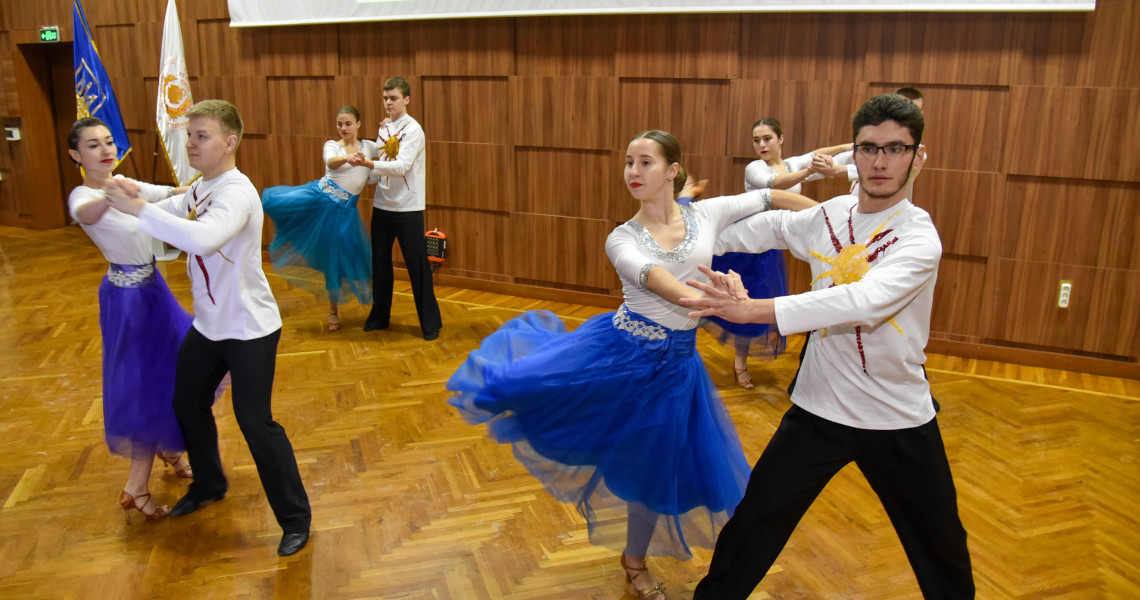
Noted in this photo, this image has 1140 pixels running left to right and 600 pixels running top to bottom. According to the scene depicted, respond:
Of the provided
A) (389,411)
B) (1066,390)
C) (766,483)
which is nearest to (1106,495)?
(1066,390)

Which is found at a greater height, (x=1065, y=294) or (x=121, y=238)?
(x=121, y=238)

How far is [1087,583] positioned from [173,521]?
356 cm

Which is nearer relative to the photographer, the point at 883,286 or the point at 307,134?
the point at 883,286

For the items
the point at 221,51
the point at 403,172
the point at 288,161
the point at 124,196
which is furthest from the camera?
the point at 221,51

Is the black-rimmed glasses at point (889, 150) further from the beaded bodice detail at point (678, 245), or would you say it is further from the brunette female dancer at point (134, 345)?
the brunette female dancer at point (134, 345)

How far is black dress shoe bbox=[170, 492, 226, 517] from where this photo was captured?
3426 millimetres

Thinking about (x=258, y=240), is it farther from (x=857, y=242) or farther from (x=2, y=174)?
(x=2, y=174)

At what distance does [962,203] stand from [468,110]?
390cm

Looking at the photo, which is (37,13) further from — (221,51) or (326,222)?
(326,222)

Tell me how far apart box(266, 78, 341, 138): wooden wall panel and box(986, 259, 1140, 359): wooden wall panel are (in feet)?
18.7

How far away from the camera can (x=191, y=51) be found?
8266 millimetres

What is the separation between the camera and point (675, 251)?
2602mm

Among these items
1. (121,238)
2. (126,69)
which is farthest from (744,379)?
(126,69)

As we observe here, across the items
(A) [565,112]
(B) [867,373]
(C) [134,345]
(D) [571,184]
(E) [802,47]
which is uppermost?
(E) [802,47]
